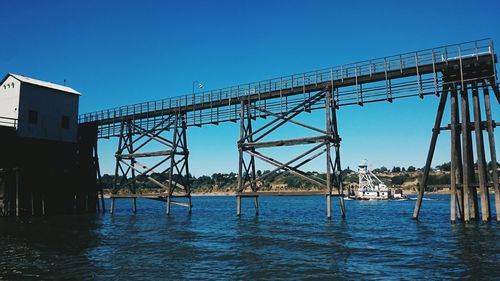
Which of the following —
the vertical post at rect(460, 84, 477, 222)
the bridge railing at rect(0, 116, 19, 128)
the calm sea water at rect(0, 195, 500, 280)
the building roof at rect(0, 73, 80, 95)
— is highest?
the building roof at rect(0, 73, 80, 95)

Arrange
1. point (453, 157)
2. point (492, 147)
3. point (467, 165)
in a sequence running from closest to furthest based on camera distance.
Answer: point (492, 147) < point (467, 165) < point (453, 157)

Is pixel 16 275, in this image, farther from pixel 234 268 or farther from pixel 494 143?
pixel 494 143

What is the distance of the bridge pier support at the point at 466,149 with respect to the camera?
2275cm

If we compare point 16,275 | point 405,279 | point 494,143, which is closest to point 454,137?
point 494,143

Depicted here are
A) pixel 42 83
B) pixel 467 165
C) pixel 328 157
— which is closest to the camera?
pixel 467 165

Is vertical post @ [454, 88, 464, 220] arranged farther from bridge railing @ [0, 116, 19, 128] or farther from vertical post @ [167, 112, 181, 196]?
bridge railing @ [0, 116, 19, 128]

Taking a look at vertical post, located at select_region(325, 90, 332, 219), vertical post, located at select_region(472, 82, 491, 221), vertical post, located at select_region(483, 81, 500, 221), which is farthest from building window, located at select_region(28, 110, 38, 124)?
vertical post, located at select_region(483, 81, 500, 221)

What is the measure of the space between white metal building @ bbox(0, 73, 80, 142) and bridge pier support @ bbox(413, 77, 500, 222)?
3290cm

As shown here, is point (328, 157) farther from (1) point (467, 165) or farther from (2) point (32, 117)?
(2) point (32, 117)

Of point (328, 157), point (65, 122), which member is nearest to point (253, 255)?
point (328, 157)

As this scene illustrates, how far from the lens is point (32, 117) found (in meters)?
36.9

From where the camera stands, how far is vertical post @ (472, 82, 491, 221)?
73.4ft

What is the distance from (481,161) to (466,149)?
102cm

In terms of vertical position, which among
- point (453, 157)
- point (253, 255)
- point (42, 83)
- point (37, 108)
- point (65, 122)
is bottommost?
point (253, 255)
